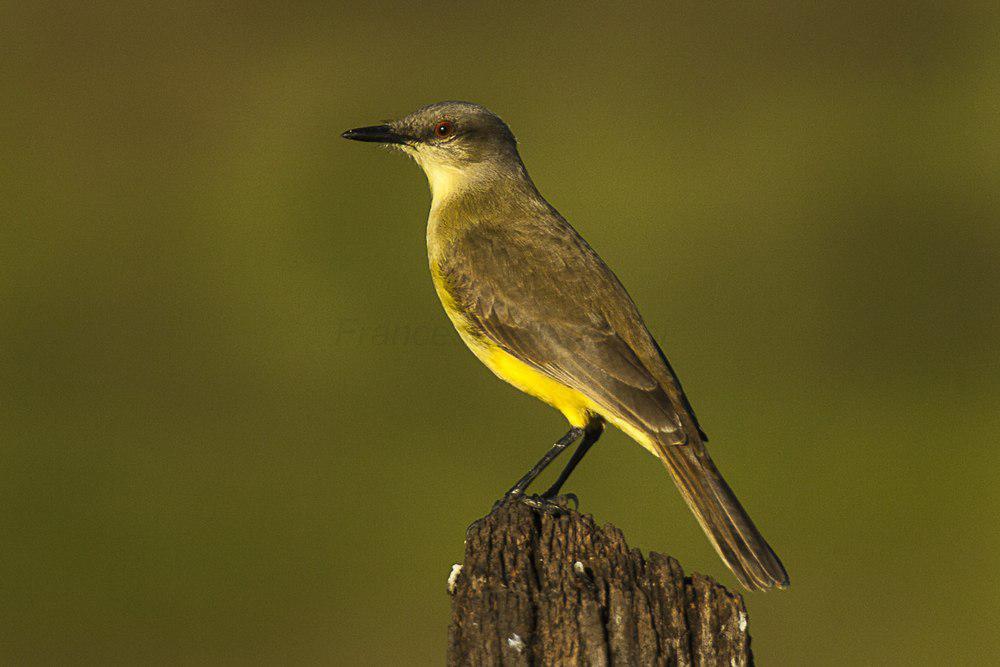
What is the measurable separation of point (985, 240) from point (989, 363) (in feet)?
6.84

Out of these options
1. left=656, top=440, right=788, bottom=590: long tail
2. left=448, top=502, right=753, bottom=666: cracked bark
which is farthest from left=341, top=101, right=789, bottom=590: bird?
left=448, top=502, right=753, bottom=666: cracked bark

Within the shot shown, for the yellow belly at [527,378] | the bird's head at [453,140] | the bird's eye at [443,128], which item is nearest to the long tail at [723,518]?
the yellow belly at [527,378]

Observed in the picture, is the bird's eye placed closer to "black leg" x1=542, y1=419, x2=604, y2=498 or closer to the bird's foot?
"black leg" x1=542, y1=419, x2=604, y2=498

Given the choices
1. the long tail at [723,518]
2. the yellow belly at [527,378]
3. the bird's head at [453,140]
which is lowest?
the long tail at [723,518]

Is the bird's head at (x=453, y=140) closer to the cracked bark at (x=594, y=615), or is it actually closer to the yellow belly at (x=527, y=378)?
the yellow belly at (x=527, y=378)

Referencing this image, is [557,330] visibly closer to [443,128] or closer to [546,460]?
[546,460]

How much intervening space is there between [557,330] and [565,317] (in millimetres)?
85

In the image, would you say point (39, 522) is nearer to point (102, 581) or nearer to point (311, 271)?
point (102, 581)

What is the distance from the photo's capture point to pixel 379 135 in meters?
7.84

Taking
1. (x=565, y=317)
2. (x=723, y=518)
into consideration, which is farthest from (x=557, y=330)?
(x=723, y=518)

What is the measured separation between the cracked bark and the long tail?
124cm

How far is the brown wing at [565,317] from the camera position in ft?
21.1

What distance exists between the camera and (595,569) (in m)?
4.71

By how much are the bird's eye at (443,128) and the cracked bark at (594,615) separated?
361cm
